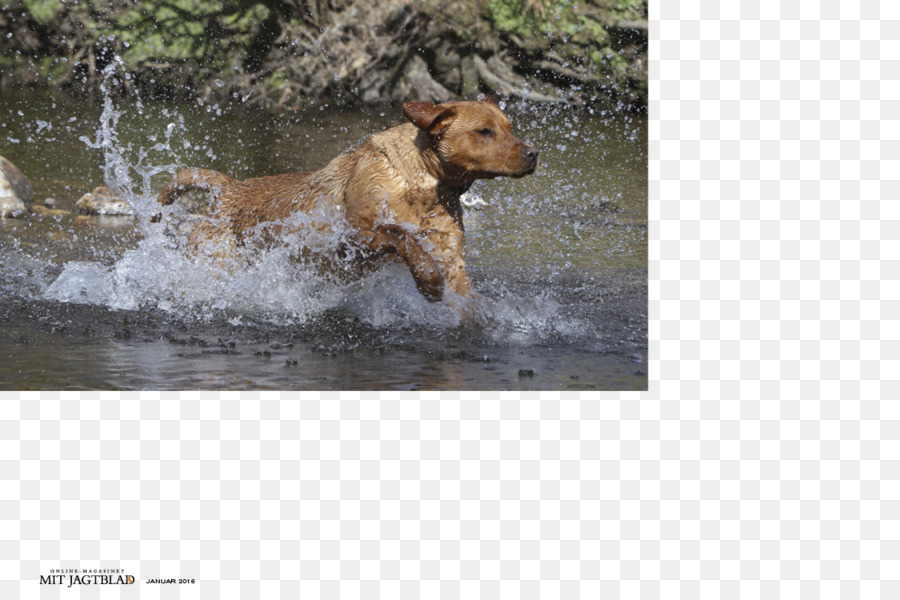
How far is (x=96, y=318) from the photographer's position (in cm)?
614

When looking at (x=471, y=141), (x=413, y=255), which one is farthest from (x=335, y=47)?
(x=413, y=255)

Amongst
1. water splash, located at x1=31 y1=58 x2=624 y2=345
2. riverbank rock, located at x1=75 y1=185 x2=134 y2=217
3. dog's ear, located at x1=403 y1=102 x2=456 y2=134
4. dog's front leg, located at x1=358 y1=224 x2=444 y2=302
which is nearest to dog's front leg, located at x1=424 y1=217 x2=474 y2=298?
water splash, located at x1=31 y1=58 x2=624 y2=345

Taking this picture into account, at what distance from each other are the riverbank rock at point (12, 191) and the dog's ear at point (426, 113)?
5526 mm

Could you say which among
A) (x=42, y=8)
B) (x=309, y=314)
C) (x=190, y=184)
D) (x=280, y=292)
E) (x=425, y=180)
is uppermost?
(x=42, y=8)

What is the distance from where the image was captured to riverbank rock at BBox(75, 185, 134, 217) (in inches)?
396

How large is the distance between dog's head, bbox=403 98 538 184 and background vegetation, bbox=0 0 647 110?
15.6 metres

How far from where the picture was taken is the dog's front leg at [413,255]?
556cm

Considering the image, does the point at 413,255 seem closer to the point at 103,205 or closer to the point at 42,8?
the point at 103,205

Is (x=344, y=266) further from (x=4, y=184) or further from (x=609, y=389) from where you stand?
(x=4, y=184)

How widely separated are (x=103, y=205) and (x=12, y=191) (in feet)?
3.04

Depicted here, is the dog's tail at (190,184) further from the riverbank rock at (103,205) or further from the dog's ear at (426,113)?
the riverbank rock at (103,205)

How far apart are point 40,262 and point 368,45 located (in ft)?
49.2

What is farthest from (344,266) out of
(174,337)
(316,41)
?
(316,41)

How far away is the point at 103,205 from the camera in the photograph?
10117mm
